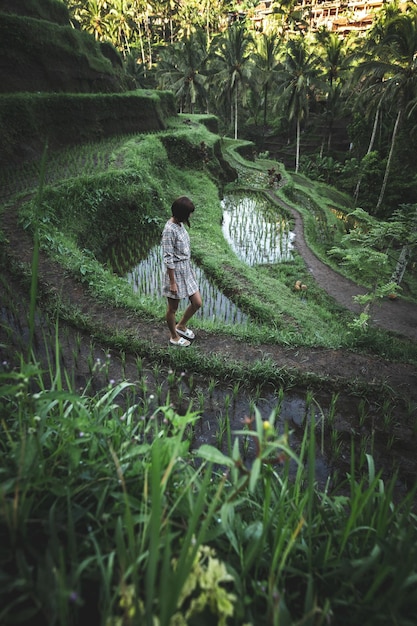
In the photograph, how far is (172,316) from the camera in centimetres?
411

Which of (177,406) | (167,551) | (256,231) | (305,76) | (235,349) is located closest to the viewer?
(167,551)

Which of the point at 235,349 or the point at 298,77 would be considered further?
the point at 298,77

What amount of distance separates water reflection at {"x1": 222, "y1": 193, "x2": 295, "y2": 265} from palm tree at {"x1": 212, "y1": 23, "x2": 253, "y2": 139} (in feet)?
58.1

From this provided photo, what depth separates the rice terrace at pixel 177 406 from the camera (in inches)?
33.1

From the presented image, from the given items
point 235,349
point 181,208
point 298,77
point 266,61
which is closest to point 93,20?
point 266,61

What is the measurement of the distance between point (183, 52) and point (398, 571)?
35932 mm

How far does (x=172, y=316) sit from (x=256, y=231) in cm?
1000

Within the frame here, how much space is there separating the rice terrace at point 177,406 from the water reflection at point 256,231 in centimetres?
12

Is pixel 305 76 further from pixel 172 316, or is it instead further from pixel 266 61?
pixel 172 316

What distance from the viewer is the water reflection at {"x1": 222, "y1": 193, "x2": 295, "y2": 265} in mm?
11340

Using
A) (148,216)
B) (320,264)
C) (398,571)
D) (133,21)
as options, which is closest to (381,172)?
(320,264)

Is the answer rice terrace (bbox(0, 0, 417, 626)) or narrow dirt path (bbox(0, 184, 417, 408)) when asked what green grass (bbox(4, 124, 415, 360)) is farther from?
narrow dirt path (bbox(0, 184, 417, 408))

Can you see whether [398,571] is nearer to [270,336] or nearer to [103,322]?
[270,336]

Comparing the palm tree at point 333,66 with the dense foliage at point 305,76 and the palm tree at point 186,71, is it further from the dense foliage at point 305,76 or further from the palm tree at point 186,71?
the palm tree at point 186,71
